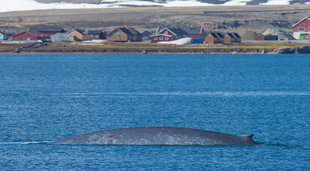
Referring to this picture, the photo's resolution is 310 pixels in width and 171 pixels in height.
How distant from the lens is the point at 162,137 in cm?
3103

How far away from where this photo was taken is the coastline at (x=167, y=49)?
167 meters

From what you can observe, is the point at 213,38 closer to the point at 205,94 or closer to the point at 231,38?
the point at 231,38

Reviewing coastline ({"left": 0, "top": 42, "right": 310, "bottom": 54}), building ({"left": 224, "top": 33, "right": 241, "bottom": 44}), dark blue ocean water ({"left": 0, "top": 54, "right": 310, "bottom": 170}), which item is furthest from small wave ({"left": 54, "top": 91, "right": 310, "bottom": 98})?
building ({"left": 224, "top": 33, "right": 241, "bottom": 44})

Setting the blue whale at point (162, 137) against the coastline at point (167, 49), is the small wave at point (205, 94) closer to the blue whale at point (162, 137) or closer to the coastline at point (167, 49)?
the blue whale at point (162, 137)

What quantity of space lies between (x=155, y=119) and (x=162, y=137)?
1513cm

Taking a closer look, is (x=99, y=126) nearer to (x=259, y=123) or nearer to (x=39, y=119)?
(x=39, y=119)

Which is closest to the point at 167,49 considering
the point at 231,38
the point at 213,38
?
the point at 213,38

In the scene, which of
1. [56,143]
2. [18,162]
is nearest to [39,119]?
[56,143]

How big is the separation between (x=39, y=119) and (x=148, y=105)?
13152 millimetres

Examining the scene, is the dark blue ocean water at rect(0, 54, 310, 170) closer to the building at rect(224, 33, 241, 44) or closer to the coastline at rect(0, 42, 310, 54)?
the coastline at rect(0, 42, 310, 54)

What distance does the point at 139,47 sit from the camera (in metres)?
180

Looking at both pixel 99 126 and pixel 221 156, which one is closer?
pixel 221 156

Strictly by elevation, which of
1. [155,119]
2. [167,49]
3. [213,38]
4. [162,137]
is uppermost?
[162,137]

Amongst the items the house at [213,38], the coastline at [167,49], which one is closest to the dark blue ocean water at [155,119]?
the coastline at [167,49]
